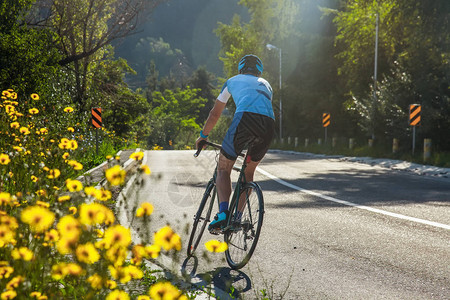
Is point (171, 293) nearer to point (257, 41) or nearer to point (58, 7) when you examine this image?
point (58, 7)

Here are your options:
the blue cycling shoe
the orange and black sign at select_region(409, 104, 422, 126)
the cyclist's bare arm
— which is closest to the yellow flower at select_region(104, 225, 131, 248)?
the blue cycling shoe

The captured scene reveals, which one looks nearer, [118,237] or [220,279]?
[118,237]

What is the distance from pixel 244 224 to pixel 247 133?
796 mm

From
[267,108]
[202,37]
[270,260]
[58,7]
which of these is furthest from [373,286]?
[202,37]

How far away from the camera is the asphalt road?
4.06m

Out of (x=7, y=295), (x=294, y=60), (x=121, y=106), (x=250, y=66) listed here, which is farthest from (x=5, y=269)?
(x=294, y=60)

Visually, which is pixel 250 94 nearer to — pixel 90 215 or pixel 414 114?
pixel 90 215

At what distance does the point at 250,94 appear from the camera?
4680 millimetres

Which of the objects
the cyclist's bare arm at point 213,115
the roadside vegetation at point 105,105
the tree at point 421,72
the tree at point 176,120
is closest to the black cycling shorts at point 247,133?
the cyclist's bare arm at point 213,115

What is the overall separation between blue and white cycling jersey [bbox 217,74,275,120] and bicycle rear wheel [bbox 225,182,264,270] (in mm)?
668

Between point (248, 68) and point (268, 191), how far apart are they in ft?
18.1

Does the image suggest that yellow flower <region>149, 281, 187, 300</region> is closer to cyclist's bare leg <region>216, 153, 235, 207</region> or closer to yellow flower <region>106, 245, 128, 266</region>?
yellow flower <region>106, 245, 128, 266</region>

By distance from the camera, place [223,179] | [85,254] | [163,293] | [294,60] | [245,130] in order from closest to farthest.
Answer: [163,293] → [85,254] → [245,130] → [223,179] → [294,60]

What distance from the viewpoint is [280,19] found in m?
48.4
